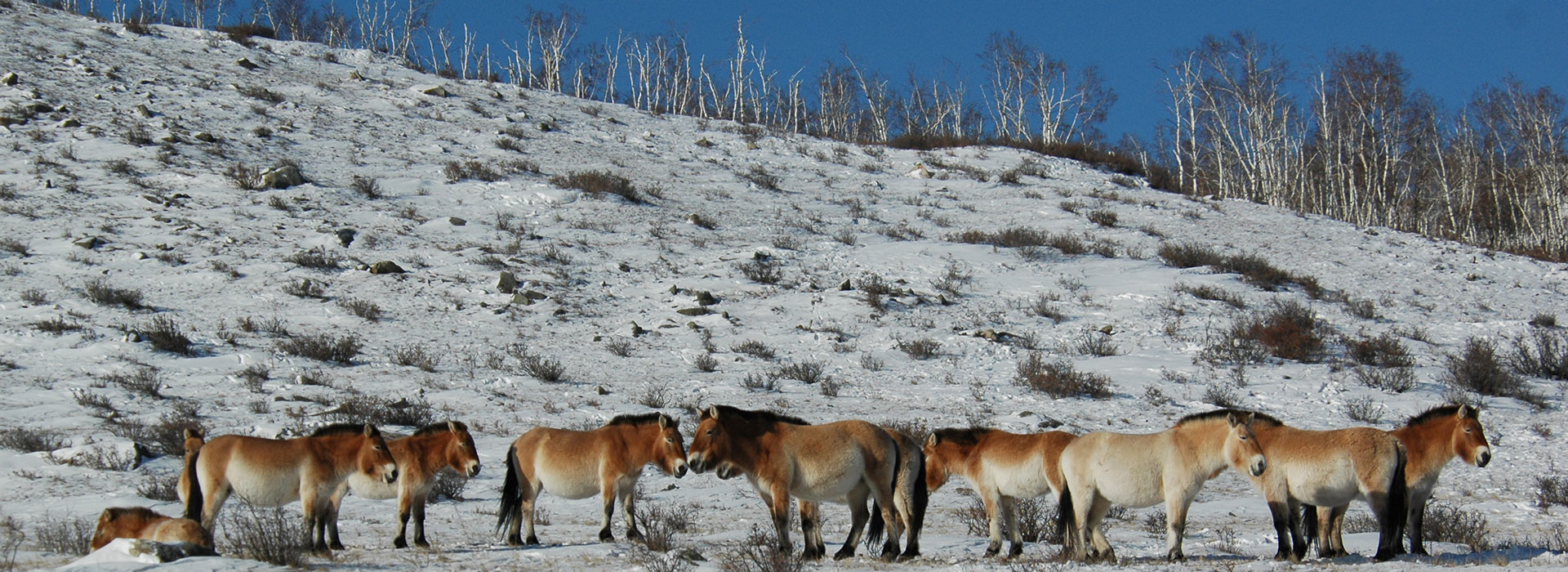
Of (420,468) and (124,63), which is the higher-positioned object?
(124,63)

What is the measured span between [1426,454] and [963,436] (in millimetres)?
3310

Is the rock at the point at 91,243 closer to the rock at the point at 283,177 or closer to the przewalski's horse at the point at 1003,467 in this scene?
the rock at the point at 283,177

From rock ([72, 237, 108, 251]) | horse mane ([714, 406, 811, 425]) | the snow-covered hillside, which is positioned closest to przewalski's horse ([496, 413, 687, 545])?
the snow-covered hillside

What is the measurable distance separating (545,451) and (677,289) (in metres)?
12.5

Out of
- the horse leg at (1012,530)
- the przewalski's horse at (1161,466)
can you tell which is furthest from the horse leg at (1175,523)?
the horse leg at (1012,530)

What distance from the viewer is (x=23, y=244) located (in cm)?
1939

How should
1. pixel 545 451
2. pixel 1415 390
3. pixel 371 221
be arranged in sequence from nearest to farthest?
pixel 545 451 → pixel 1415 390 → pixel 371 221

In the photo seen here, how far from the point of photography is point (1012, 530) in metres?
7.36

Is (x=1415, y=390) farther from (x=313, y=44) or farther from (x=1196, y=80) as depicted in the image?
(x=313, y=44)

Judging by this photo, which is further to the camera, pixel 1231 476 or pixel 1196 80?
pixel 1196 80

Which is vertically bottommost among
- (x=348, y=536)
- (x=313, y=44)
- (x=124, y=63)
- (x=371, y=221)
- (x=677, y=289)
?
(x=348, y=536)

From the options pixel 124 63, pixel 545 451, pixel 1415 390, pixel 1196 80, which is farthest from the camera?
pixel 1196 80

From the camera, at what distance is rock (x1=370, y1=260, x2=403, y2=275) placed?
1992 cm

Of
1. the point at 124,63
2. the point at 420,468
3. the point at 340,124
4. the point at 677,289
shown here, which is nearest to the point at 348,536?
the point at 420,468
